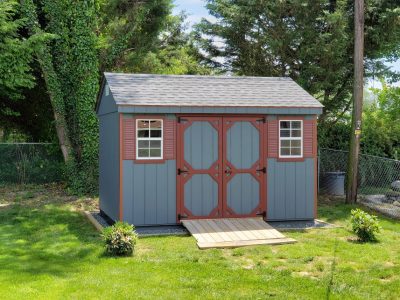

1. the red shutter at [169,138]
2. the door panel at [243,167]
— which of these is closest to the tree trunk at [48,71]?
the red shutter at [169,138]

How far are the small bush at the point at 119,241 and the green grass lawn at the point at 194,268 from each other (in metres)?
0.17

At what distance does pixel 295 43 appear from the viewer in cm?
1717

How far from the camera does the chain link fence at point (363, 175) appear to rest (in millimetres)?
16297

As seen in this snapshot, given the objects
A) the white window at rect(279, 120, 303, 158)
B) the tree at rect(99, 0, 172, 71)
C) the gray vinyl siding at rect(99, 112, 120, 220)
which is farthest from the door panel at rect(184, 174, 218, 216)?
the tree at rect(99, 0, 172, 71)

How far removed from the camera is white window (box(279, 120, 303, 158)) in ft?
37.2

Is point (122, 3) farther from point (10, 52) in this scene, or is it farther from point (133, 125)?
point (133, 125)

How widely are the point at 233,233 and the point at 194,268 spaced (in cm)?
239

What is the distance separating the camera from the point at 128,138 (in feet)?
34.2

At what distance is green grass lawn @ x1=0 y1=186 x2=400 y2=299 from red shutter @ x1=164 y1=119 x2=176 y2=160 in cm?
184

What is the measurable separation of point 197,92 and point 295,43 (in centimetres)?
700

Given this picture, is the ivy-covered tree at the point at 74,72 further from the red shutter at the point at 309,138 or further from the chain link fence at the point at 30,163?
the red shutter at the point at 309,138

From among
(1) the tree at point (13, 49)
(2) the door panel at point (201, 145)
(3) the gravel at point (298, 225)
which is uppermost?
(1) the tree at point (13, 49)

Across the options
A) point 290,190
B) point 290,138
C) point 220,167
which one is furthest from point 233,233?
point 290,138

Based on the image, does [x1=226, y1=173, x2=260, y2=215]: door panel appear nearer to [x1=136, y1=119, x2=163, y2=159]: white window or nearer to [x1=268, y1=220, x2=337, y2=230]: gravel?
[x1=268, y1=220, x2=337, y2=230]: gravel
